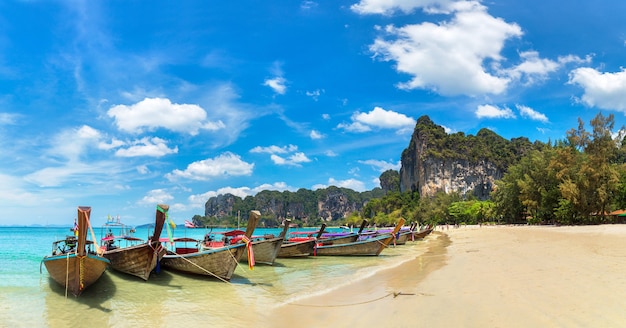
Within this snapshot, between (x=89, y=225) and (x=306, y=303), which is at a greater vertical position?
(x=89, y=225)

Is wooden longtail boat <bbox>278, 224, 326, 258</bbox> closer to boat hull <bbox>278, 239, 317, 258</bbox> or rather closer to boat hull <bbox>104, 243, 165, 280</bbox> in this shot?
boat hull <bbox>278, 239, 317, 258</bbox>

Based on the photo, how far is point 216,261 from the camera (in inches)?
503

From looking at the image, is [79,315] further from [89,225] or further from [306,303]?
[306,303]

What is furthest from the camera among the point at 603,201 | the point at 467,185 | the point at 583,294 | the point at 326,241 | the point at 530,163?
the point at 467,185

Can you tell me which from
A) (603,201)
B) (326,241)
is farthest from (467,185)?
(326,241)

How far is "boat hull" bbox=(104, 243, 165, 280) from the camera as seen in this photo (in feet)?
39.7

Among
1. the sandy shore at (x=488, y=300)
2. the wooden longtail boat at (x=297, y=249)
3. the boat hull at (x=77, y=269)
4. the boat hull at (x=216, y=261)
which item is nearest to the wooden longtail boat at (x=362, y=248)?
the wooden longtail boat at (x=297, y=249)

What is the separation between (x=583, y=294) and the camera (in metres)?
7.29

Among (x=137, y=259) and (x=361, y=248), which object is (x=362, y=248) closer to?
(x=361, y=248)

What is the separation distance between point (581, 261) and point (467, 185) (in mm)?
116876

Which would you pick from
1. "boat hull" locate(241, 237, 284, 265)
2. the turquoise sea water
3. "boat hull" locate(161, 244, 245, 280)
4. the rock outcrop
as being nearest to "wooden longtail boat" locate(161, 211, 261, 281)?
"boat hull" locate(161, 244, 245, 280)

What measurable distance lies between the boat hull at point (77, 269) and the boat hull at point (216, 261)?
316cm

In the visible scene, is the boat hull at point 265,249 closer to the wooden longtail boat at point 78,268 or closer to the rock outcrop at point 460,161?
the wooden longtail boat at point 78,268

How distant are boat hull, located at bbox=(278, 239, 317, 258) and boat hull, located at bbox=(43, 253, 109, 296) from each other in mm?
11988
